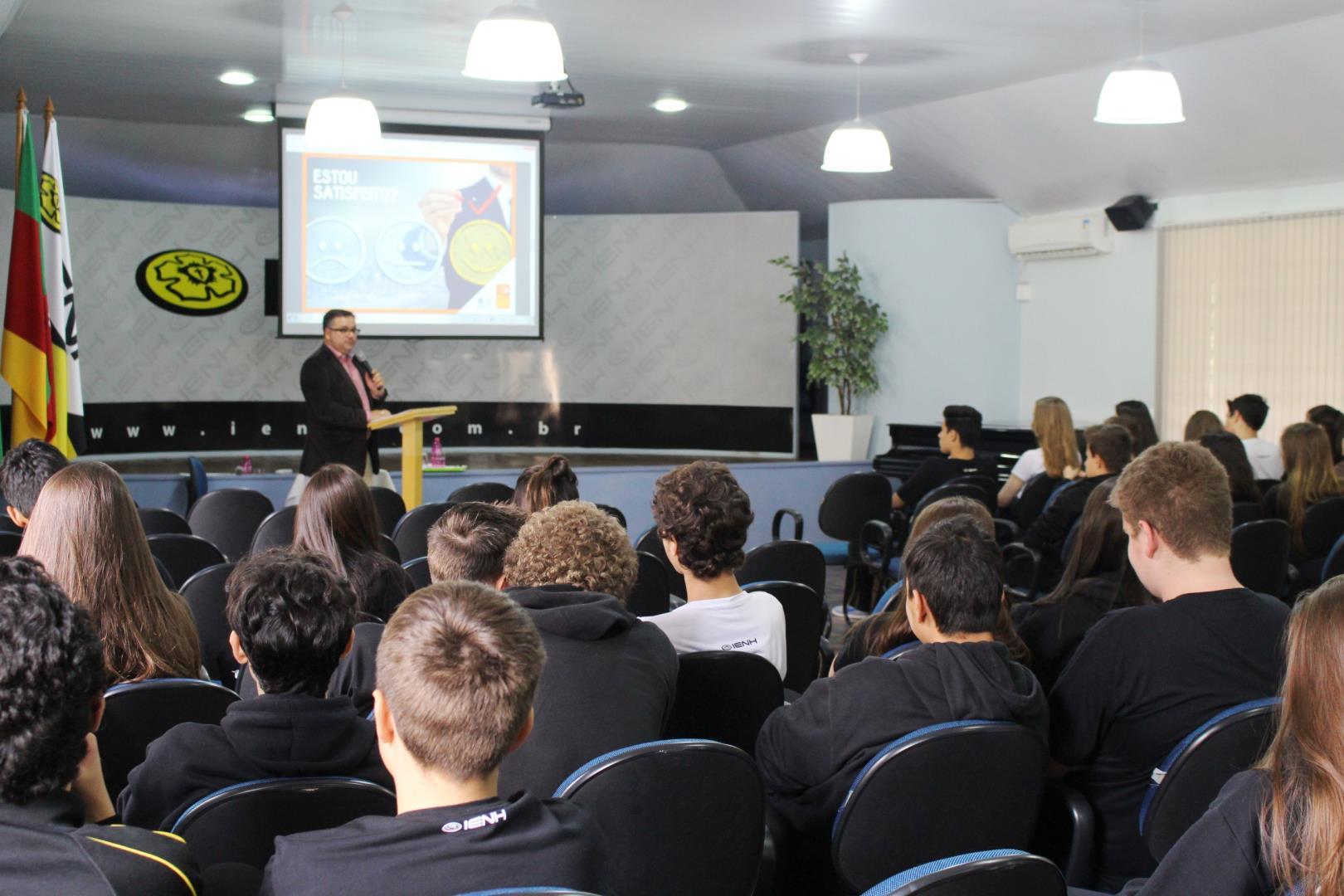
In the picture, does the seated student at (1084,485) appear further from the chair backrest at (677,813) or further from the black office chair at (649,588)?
the chair backrest at (677,813)

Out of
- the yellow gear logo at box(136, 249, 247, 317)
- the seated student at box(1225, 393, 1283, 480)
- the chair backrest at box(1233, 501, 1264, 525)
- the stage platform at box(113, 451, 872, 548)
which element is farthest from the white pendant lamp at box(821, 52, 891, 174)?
the yellow gear logo at box(136, 249, 247, 317)

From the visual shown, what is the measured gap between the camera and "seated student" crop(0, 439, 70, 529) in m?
4.08

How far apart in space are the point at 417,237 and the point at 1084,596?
7.65 meters

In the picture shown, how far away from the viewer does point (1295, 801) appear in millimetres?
1392

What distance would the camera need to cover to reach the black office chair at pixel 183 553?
14.3 feet

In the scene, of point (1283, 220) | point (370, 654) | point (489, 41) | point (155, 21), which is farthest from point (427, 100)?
point (370, 654)

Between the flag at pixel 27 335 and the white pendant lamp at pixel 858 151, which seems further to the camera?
the white pendant lamp at pixel 858 151

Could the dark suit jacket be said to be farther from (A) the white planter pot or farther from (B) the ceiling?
(A) the white planter pot

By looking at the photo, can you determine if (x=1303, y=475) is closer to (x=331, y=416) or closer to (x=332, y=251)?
(x=331, y=416)

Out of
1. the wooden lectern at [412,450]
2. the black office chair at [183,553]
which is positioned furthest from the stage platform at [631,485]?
the black office chair at [183,553]

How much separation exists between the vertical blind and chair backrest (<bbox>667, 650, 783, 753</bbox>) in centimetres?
695

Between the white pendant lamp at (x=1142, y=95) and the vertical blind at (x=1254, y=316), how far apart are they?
3.54 meters

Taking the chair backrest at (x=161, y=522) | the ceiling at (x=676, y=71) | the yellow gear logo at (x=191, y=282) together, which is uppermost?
the ceiling at (x=676, y=71)

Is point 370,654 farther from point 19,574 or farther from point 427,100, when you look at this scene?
point 427,100
